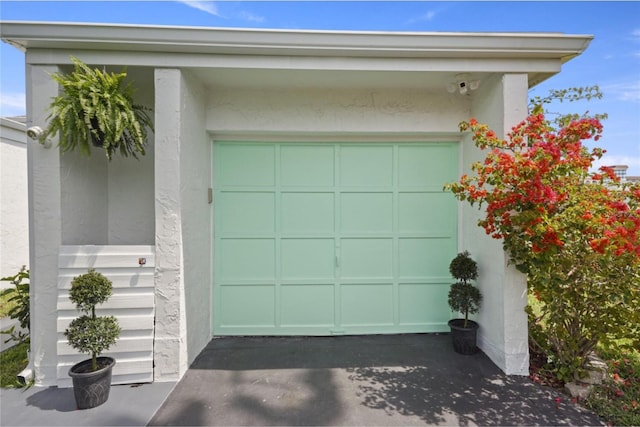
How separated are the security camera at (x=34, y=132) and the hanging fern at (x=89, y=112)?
5cm

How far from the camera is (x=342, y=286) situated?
3.59m

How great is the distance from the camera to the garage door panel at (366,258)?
360 centimetres

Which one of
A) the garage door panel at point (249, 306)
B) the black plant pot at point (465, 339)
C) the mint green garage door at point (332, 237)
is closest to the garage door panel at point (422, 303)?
the mint green garage door at point (332, 237)

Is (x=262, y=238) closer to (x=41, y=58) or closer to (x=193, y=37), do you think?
(x=193, y=37)

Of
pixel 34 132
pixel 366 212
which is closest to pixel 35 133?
pixel 34 132

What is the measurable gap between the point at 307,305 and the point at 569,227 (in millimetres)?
2768

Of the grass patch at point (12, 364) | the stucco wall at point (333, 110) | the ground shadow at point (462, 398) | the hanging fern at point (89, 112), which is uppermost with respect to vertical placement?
the stucco wall at point (333, 110)

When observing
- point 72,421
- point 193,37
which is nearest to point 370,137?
point 193,37

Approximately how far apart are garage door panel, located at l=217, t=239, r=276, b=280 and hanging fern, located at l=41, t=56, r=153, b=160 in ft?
5.33

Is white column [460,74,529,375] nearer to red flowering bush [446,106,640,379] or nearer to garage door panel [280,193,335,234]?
red flowering bush [446,106,640,379]

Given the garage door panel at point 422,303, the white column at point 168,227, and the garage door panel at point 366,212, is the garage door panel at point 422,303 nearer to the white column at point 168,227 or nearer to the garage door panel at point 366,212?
the garage door panel at point 366,212

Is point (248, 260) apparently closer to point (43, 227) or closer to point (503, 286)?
point (43, 227)

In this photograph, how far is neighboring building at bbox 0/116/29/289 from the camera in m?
5.14

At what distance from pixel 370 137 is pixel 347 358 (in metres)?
2.59
